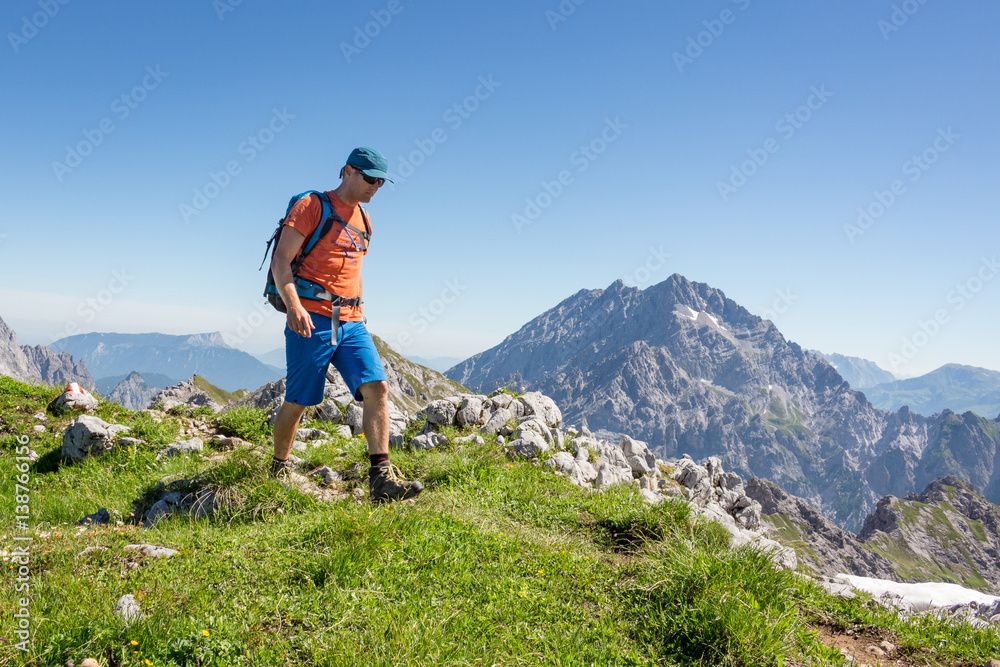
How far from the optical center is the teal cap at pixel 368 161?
22.4 feet

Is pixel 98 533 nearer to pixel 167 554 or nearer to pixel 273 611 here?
pixel 167 554

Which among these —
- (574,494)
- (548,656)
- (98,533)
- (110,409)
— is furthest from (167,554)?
(110,409)

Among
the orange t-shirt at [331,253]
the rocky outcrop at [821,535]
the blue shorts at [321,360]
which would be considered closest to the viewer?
the orange t-shirt at [331,253]

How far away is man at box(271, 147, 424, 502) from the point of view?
22.3ft

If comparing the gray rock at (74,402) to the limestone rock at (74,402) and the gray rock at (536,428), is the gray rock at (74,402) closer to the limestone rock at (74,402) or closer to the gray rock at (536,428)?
the limestone rock at (74,402)

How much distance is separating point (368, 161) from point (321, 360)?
2.84 metres

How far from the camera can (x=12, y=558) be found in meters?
4.38

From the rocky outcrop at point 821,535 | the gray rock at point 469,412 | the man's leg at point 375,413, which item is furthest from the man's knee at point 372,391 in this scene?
the rocky outcrop at point 821,535

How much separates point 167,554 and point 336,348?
3084mm

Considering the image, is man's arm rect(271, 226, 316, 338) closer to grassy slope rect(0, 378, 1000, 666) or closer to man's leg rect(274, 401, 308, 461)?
man's leg rect(274, 401, 308, 461)

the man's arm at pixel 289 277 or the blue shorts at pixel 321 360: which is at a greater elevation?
the man's arm at pixel 289 277

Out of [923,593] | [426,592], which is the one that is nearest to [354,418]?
[426,592]

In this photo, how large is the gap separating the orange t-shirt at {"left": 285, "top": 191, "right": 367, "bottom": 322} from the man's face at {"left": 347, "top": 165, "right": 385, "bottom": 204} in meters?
0.26

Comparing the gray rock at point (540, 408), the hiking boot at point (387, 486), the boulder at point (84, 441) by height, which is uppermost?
the gray rock at point (540, 408)
